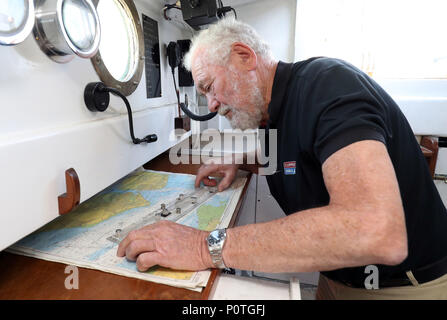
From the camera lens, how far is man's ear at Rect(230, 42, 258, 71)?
2.93ft

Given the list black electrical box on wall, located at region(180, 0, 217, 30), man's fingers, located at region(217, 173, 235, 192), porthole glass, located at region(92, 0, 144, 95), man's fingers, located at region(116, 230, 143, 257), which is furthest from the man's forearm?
black electrical box on wall, located at region(180, 0, 217, 30)

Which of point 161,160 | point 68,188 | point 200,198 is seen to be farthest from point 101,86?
point 161,160

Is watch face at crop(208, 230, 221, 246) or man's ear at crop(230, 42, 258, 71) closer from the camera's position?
watch face at crop(208, 230, 221, 246)

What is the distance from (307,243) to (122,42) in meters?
1.03

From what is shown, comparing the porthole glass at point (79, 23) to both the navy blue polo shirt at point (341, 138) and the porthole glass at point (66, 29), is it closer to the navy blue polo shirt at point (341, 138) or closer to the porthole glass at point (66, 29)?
the porthole glass at point (66, 29)

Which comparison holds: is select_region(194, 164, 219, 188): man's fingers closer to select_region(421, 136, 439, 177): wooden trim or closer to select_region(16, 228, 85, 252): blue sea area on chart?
select_region(16, 228, 85, 252): blue sea area on chart

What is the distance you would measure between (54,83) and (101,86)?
146 mm

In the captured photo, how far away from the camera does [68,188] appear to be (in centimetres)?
61

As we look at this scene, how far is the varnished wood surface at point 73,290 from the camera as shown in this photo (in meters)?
0.51

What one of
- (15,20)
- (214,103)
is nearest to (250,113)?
(214,103)

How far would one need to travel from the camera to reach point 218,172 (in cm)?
114

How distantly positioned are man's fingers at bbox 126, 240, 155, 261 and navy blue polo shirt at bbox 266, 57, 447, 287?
438 millimetres

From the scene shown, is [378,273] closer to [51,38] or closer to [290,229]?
[290,229]

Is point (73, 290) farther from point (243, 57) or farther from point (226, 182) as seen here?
point (243, 57)
